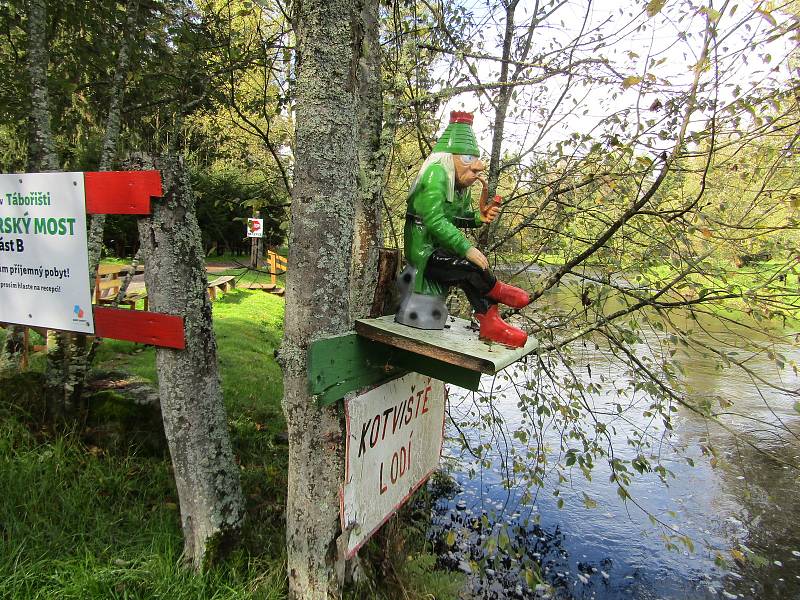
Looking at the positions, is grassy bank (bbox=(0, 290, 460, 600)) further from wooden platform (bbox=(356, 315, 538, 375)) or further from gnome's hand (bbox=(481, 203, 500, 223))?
gnome's hand (bbox=(481, 203, 500, 223))

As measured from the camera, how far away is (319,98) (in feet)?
5.66

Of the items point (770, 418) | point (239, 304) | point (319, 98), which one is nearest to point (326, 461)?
point (319, 98)

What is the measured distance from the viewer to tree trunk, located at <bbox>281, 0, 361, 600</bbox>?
1727mm

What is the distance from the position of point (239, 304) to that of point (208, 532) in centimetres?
902

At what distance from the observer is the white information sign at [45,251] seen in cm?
242

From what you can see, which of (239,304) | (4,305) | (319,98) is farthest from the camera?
(239,304)

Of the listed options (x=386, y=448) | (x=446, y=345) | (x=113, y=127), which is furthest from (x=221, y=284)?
(x=446, y=345)

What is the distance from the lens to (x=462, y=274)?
177 centimetres

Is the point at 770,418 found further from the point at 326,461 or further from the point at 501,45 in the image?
the point at 326,461

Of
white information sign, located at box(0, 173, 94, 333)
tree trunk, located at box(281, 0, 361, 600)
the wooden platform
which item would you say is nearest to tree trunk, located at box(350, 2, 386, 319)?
tree trunk, located at box(281, 0, 361, 600)

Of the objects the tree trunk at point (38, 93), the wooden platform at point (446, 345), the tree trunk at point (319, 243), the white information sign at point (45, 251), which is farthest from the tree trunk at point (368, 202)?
the tree trunk at point (38, 93)

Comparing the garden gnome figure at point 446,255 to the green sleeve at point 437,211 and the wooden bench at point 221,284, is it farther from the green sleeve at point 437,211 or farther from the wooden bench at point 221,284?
the wooden bench at point 221,284

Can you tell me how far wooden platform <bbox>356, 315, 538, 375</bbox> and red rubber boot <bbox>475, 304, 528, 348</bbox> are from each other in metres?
0.03

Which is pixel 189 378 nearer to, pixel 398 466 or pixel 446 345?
pixel 398 466
